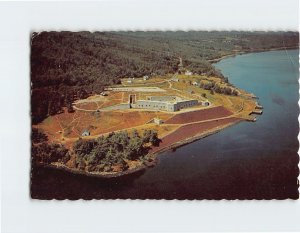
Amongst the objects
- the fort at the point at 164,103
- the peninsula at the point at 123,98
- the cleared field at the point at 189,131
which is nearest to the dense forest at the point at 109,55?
the peninsula at the point at 123,98

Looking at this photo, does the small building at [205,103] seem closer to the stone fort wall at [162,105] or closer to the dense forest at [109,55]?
the stone fort wall at [162,105]

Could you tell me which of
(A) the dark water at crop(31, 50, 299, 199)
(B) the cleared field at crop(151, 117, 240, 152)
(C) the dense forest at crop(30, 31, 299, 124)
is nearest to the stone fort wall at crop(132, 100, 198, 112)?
(B) the cleared field at crop(151, 117, 240, 152)

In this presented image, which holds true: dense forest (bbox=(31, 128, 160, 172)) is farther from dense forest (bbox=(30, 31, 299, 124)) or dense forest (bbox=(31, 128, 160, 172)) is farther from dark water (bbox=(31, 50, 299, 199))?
dense forest (bbox=(30, 31, 299, 124))

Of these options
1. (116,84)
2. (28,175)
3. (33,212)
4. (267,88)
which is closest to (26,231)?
(33,212)

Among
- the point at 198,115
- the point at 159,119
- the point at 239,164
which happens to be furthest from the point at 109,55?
the point at 239,164

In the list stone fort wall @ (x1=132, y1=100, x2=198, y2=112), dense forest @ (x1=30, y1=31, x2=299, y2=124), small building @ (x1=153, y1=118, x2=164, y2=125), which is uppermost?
dense forest @ (x1=30, y1=31, x2=299, y2=124)

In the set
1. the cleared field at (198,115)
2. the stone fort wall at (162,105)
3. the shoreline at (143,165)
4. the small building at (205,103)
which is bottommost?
the shoreline at (143,165)

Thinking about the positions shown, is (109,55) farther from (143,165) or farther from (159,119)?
(143,165)
